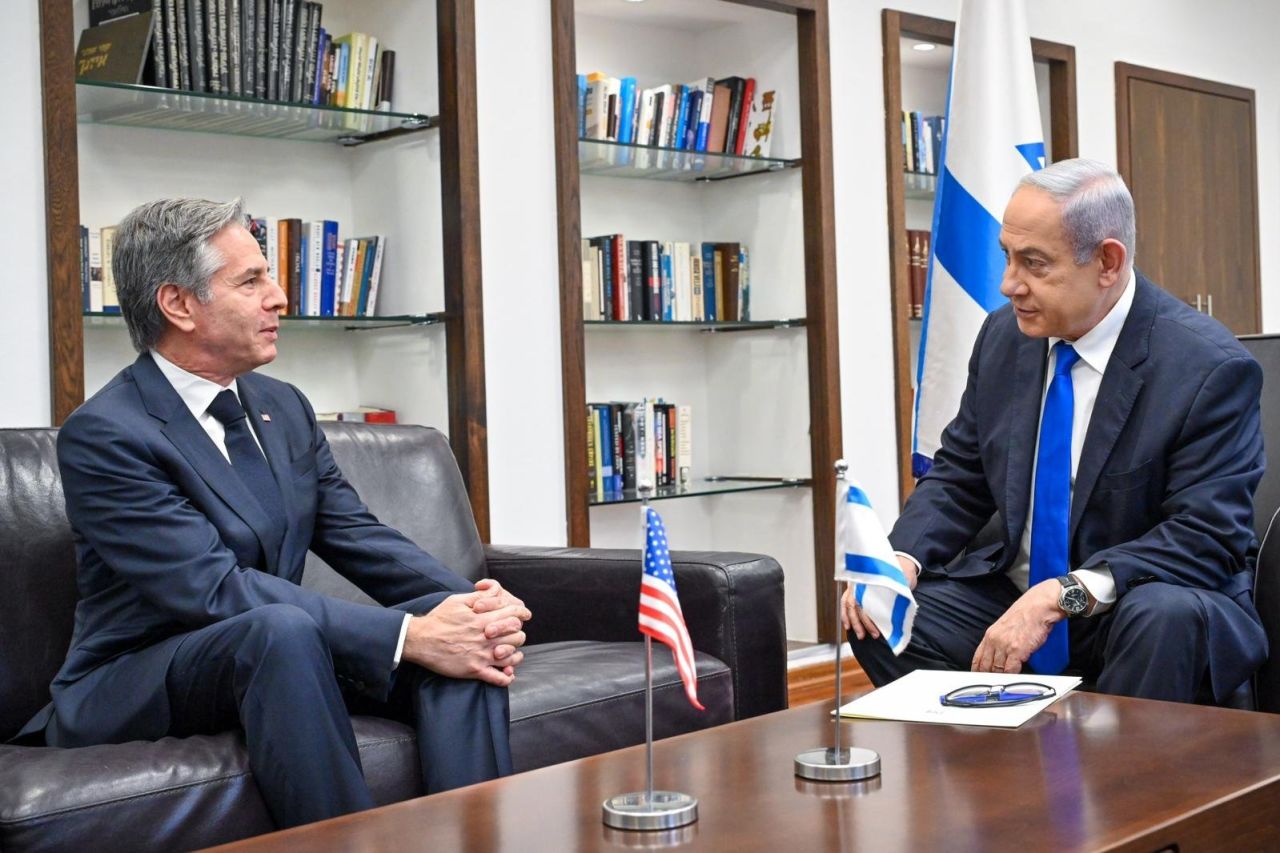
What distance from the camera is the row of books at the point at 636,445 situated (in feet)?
13.7

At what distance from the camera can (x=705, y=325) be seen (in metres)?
4.47

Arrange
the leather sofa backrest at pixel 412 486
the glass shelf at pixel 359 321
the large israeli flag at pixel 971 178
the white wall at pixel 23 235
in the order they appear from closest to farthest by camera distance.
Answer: the leather sofa backrest at pixel 412 486
the white wall at pixel 23 235
the glass shelf at pixel 359 321
the large israeli flag at pixel 971 178

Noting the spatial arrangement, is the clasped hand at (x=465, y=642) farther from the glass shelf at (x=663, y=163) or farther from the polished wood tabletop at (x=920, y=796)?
the glass shelf at (x=663, y=163)

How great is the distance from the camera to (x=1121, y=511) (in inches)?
95.4

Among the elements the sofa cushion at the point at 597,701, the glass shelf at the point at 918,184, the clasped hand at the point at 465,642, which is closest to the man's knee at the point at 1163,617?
the sofa cushion at the point at 597,701

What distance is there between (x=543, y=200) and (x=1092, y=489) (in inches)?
71.9

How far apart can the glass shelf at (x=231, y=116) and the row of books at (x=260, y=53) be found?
0.03 meters

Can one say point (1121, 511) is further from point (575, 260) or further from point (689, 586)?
point (575, 260)

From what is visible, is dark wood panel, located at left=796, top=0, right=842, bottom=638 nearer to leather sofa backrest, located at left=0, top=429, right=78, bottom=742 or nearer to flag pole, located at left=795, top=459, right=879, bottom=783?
leather sofa backrest, located at left=0, top=429, right=78, bottom=742

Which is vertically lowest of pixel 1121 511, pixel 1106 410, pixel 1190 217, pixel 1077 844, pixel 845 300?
pixel 1077 844

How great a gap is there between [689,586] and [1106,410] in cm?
76

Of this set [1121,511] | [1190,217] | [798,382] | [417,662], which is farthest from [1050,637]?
[1190,217]

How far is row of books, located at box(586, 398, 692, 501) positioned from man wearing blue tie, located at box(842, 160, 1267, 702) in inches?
62.6

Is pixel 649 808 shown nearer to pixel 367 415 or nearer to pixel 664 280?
pixel 367 415
